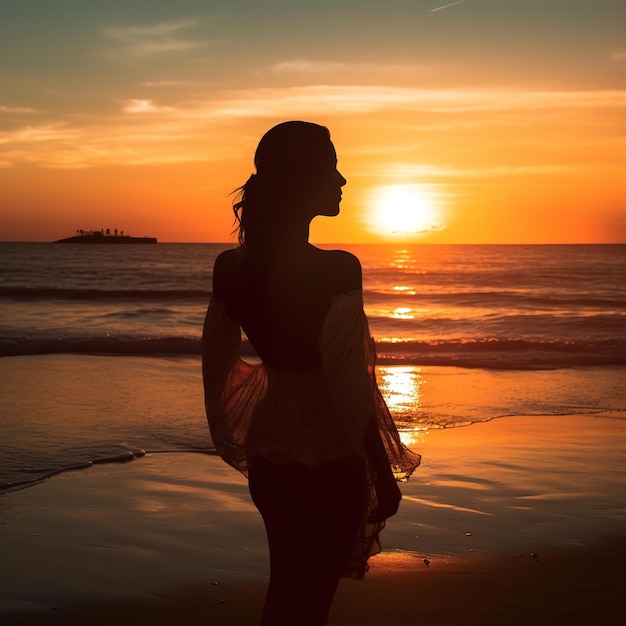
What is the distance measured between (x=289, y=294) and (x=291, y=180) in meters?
0.33

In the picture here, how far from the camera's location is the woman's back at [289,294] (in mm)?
2281

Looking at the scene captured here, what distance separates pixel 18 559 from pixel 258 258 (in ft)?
11.1

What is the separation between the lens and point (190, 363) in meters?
15.2

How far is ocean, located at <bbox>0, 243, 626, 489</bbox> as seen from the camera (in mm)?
8727

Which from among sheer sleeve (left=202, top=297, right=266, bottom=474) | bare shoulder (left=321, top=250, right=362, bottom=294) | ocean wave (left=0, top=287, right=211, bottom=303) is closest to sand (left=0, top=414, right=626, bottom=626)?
sheer sleeve (left=202, top=297, right=266, bottom=474)

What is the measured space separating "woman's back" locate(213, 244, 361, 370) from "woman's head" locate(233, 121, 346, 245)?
0.10 meters

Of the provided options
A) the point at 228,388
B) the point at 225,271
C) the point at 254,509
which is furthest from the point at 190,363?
the point at 225,271

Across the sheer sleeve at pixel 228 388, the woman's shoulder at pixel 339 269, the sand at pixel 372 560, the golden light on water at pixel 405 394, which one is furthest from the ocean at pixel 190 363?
the woman's shoulder at pixel 339 269

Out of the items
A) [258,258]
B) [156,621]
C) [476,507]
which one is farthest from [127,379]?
[258,258]

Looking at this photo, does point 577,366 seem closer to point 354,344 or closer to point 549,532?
point 549,532

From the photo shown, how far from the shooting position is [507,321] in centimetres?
2595

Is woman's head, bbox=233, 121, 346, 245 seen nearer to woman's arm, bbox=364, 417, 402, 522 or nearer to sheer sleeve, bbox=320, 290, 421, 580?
sheer sleeve, bbox=320, 290, 421, 580

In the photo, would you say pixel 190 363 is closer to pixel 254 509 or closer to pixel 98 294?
pixel 254 509

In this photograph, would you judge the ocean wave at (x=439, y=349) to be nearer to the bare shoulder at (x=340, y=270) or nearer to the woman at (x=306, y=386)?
the woman at (x=306, y=386)
